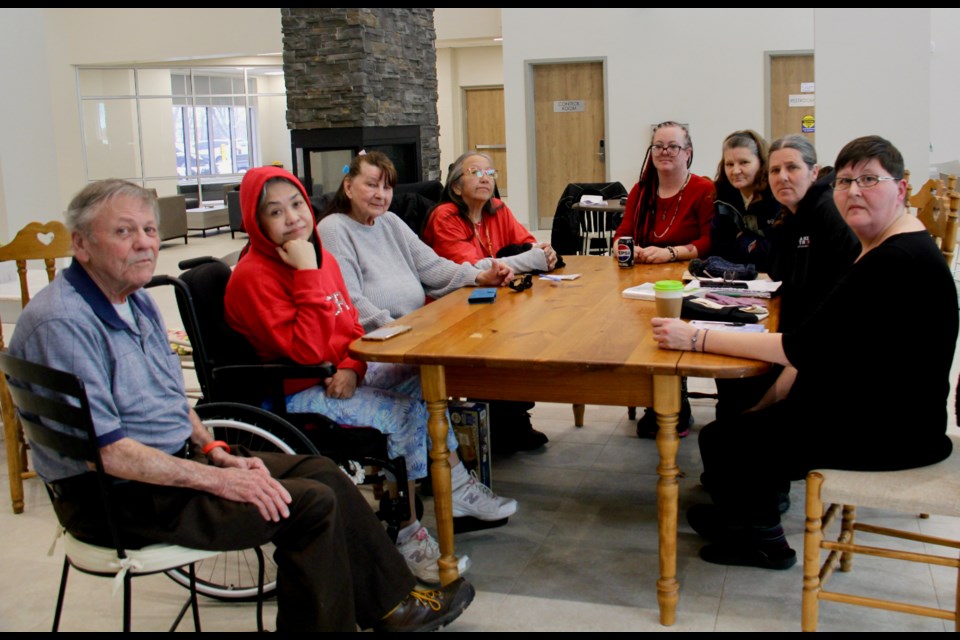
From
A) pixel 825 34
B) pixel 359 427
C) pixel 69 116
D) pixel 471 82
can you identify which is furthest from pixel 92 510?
pixel 471 82

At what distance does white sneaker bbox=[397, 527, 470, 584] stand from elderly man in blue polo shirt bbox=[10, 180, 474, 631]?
2.10ft

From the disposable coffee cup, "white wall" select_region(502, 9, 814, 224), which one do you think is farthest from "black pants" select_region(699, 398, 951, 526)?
"white wall" select_region(502, 9, 814, 224)

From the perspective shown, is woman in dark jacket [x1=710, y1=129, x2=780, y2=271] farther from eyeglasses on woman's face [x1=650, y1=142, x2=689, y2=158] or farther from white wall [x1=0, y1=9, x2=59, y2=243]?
white wall [x1=0, y1=9, x2=59, y2=243]

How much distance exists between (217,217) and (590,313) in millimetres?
10768

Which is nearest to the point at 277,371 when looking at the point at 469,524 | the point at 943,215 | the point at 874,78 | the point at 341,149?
the point at 469,524

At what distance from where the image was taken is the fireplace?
732cm

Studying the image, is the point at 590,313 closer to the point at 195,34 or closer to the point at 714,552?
the point at 714,552

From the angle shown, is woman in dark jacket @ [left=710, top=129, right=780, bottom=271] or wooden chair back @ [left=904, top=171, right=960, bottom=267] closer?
wooden chair back @ [left=904, top=171, right=960, bottom=267]

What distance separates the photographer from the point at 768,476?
2484 mm

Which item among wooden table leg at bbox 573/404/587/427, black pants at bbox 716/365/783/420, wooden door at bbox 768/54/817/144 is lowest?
wooden table leg at bbox 573/404/587/427

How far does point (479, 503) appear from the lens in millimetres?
3021

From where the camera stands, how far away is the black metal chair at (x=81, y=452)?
1793 millimetres

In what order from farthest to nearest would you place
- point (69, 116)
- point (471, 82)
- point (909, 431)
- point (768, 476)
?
point (471, 82) → point (69, 116) → point (768, 476) → point (909, 431)

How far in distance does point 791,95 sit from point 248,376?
8415mm
